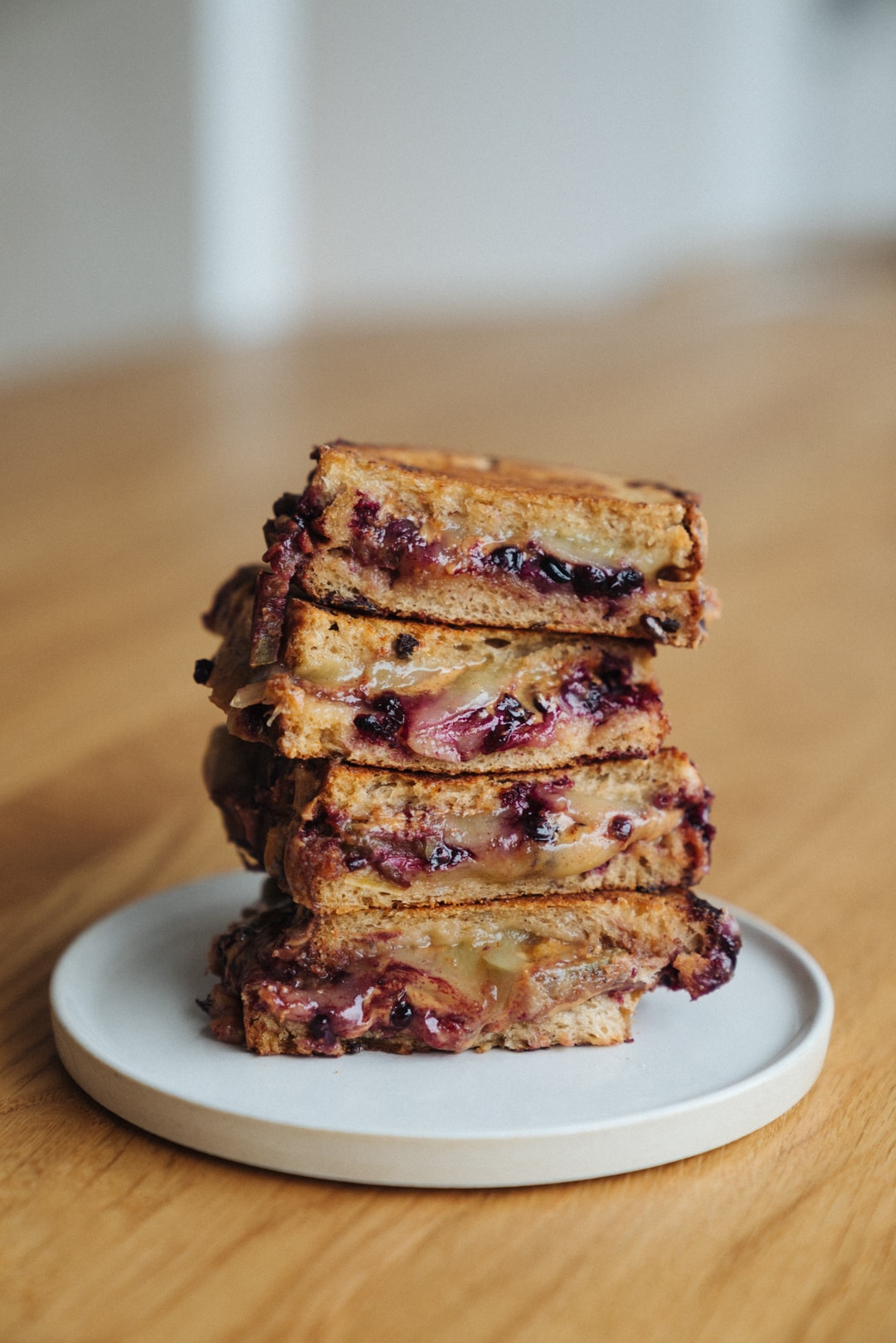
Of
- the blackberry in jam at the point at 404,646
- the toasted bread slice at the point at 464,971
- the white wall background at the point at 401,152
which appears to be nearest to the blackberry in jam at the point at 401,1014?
the toasted bread slice at the point at 464,971

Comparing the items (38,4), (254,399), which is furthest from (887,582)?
(38,4)

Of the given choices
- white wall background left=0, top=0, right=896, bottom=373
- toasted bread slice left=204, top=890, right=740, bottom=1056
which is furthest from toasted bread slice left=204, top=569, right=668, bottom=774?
white wall background left=0, top=0, right=896, bottom=373

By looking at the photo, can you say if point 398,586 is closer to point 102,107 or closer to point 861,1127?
point 861,1127

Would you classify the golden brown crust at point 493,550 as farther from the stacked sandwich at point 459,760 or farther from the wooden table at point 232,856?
the wooden table at point 232,856

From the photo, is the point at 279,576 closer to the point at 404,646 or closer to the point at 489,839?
the point at 404,646

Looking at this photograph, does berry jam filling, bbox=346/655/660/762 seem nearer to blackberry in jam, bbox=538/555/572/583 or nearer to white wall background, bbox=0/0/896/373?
blackberry in jam, bbox=538/555/572/583

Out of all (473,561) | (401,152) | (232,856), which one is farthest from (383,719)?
(401,152)

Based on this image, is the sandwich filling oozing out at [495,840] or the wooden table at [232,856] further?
the sandwich filling oozing out at [495,840]
